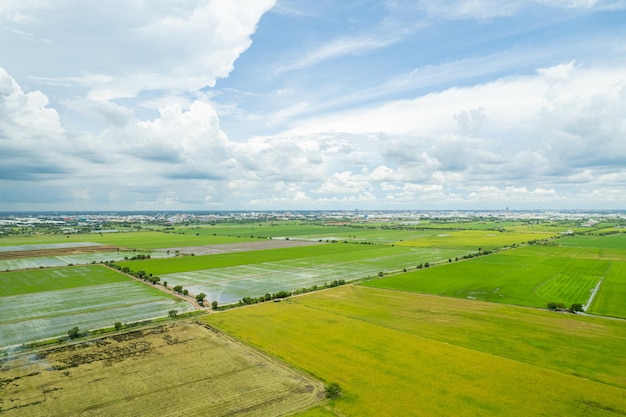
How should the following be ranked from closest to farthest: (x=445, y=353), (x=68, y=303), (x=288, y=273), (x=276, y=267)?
(x=445, y=353) < (x=68, y=303) < (x=288, y=273) < (x=276, y=267)

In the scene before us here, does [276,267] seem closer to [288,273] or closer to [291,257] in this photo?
[288,273]

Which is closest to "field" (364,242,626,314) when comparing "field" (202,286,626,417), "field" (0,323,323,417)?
"field" (202,286,626,417)

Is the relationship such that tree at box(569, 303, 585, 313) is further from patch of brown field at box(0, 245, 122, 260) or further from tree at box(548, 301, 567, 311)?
patch of brown field at box(0, 245, 122, 260)

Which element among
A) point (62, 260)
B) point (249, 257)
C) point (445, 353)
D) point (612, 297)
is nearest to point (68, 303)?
point (62, 260)

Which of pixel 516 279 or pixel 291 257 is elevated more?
pixel 291 257

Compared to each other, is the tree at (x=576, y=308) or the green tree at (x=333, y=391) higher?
the tree at (x=576, y=308)

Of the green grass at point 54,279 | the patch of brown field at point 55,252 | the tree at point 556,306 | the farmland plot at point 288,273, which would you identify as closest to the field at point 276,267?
the farmland plot at point 288,273

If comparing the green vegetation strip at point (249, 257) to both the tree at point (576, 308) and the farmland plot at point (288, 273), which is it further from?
the tree at point (576, 308)
